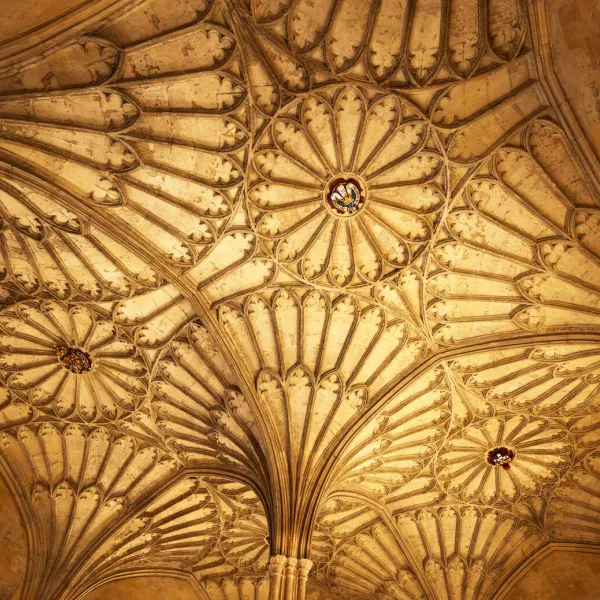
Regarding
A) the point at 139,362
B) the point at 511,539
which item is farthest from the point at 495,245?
the point at 511,539

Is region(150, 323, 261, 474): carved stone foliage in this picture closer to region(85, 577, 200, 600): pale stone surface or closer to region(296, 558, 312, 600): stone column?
region(296, 558, 312, 600): stone column

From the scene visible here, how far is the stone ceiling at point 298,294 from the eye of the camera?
36.5 ft

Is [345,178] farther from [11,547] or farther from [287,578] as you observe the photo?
[11,547]

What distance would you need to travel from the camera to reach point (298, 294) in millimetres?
14211

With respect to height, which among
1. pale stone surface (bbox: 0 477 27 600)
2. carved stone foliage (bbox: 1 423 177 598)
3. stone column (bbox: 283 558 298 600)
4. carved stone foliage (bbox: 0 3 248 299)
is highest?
carved stone foliage (bbox: 0 3 248 299)

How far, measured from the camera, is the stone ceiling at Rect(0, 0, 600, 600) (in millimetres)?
11133

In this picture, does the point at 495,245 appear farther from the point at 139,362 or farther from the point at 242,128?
the point at 139,362

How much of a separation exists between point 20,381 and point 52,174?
6.05 meters

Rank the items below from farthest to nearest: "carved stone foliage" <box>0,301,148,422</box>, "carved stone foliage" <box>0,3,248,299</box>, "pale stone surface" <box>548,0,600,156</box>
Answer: "carved stone foliage" <box>0,301,148,422</box>
"carved stone foliage" <box>0,3,248,299</box>
"pale stone surface" <box>548,0,600,156</box>

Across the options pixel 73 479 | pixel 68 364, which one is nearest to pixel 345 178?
pixel 68 364

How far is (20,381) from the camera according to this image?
15.8m

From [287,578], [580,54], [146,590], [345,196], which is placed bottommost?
[287,578]

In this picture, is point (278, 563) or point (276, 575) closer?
point (276, 575)

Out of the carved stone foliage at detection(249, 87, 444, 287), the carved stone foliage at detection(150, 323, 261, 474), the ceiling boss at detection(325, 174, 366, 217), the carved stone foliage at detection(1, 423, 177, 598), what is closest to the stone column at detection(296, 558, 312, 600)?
the carved stone foliage at detection(150, 323, 261, 474)
